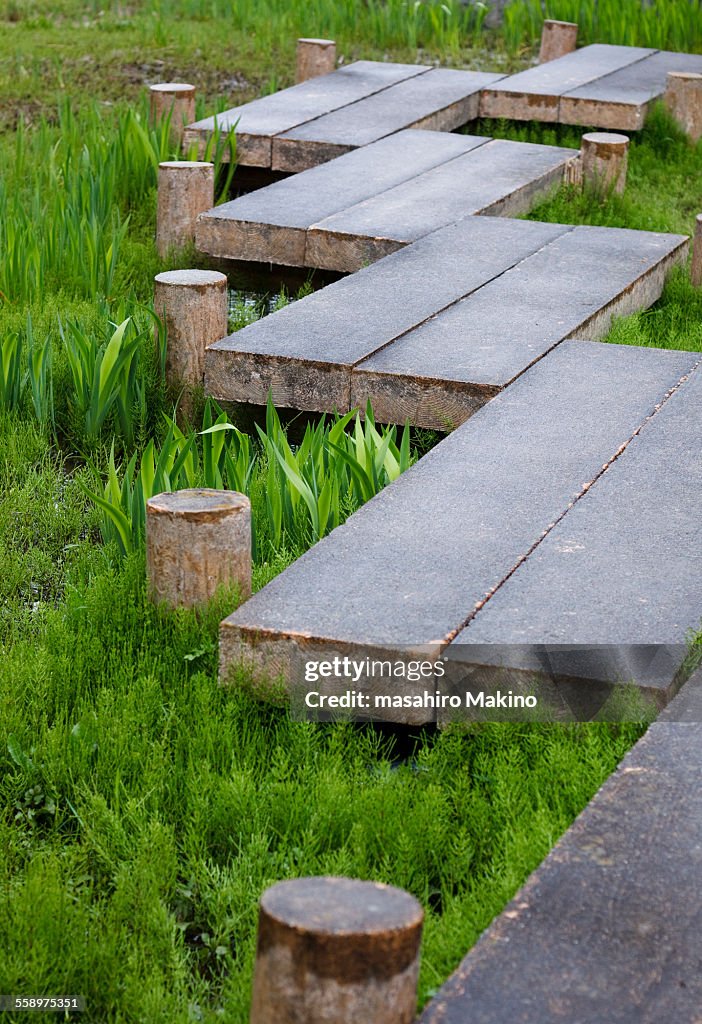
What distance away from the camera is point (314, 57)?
8938 millimetres

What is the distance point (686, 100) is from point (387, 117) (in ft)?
5.35

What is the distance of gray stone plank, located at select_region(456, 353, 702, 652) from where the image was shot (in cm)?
278

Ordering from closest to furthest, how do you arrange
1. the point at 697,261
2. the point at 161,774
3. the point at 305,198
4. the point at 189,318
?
the point at 161,774
the point at 189,318
the point at 697,261
the point at 305,198

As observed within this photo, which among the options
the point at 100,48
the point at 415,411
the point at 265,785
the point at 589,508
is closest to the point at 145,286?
the point at 415,411

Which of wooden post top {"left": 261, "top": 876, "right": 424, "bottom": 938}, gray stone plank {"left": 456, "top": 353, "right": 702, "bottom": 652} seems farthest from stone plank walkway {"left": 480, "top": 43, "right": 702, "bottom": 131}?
wooden post top {"left": 261, "top": 876, "right": 424, "bottom": 938}

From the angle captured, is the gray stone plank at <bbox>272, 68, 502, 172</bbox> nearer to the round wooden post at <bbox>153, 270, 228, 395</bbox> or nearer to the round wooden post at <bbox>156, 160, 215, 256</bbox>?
the round wooden post at <bbox>156, 160, 215, 256</bbox>

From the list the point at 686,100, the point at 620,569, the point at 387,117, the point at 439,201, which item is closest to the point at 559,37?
the point at 686,100

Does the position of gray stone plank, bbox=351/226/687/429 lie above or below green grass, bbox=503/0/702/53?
below

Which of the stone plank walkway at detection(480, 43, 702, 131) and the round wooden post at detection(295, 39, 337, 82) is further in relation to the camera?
the round wooden post at detection(295, 39, 337, 82)

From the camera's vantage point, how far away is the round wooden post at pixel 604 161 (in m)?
6.64

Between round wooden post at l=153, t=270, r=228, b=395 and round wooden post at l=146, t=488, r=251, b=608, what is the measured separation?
1577 mm

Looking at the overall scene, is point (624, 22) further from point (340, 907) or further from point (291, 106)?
point (340, 907)

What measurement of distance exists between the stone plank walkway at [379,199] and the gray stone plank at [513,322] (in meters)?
0.57

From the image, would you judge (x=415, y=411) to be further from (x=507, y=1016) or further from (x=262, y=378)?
(x=507, y=1016)
